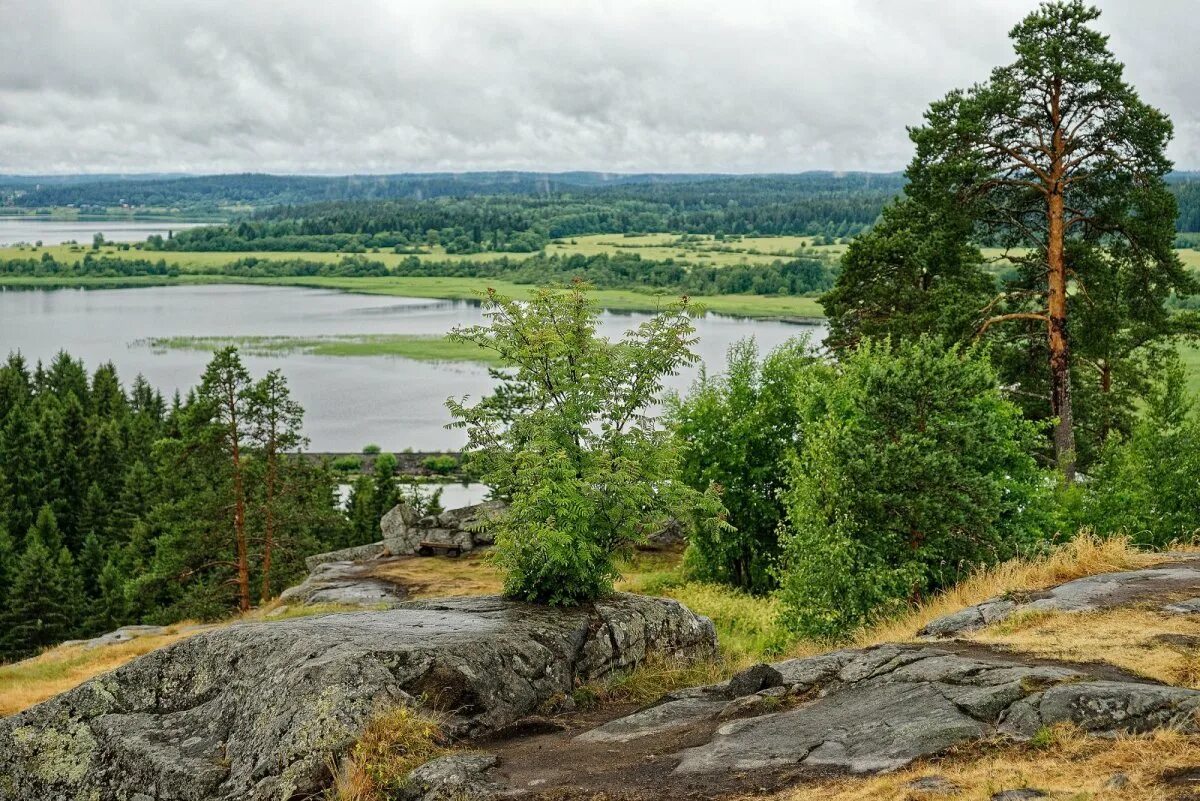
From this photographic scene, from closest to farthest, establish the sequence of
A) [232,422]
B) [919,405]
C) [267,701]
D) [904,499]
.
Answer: [267,701] → [904,499] → [919,405] → [232,422]

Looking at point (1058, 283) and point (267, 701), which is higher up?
point (1058, 283)

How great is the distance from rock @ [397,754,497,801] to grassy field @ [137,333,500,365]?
97.0m

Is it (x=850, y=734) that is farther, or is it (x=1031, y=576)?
(x=1031, y=576)

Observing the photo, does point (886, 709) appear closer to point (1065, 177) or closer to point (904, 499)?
point (904, 499)

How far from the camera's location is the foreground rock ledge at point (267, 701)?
9625mm

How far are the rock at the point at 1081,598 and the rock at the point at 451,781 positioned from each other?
230 inches

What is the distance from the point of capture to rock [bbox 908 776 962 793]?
7.29m

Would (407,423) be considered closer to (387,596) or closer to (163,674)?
(387,596)

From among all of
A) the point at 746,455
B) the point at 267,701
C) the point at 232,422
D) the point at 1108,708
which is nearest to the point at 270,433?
the point at 232,422

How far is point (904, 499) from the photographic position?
16953 millimetres

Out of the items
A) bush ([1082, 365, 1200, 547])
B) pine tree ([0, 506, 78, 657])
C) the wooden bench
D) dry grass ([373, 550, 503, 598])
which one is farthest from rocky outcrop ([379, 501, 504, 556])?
bush ([1082, 365, 1200, 547])

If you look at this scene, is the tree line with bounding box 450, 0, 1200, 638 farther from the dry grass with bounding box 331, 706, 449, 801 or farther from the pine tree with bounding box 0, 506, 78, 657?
the pine tree with bounding box 0, 506, 78, 657

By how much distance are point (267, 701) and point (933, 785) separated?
6.39 metres

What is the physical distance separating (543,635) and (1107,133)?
1865cm
